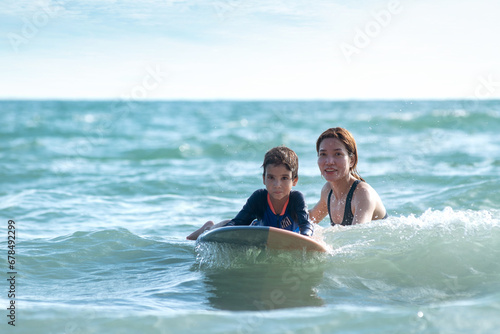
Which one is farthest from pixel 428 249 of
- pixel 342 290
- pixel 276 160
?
pixel 276 160

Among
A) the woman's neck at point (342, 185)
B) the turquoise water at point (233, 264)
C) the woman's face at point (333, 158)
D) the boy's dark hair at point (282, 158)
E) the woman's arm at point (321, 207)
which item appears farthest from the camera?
the woman's arm at point (321, 207)

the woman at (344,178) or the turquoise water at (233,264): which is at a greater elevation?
the woman at (344,178)

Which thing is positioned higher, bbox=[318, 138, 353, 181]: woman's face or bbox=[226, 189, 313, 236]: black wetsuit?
bbox=[318, 138, 353, 181]: woman's face

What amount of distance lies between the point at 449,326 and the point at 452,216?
2.38 metres

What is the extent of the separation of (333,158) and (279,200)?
2.34 ft

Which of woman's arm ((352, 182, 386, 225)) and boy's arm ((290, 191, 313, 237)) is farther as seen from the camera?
woman's arm ((352, 182, 386, 225))

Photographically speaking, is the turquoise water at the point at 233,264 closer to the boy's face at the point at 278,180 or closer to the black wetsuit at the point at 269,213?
the black wetsuit at the point at 269,213

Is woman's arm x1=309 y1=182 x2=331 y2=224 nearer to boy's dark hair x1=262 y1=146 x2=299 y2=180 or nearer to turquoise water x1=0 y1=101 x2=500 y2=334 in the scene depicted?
turquoise water x1=0 y1=101 x2=500 y2=334

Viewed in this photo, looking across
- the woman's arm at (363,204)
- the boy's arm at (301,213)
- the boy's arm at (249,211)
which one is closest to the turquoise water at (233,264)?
the woman's arm at (363,204)

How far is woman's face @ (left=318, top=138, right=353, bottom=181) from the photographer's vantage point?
5.12 metres

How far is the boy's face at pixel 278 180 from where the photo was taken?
4.60 metres

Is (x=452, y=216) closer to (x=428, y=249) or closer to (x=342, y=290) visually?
(x=428, y=249)

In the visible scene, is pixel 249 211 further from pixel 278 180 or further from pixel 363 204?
pixel 363 204

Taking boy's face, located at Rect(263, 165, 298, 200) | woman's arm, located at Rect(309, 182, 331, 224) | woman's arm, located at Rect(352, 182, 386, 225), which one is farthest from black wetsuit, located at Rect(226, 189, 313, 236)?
woman's arm, located at Rect(309, 182, 331, 224)
